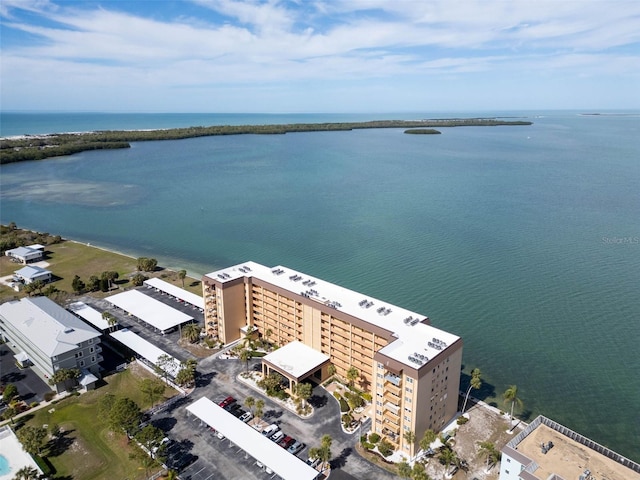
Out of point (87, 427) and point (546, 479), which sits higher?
point (546, 479)

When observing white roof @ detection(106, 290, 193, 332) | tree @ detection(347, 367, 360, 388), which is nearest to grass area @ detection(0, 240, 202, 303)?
white roof @ detection(106, 290, 193, 332)

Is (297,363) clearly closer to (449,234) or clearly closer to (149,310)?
(149,310)

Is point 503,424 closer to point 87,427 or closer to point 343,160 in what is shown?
point 87,427

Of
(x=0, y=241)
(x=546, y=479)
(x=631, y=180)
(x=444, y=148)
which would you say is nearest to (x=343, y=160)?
(x=444, y=148)

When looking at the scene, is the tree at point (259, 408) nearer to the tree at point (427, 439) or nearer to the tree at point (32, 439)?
the tree at point (427, 439)

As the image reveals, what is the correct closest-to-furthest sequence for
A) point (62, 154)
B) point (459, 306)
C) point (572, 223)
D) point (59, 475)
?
point (59, 475)
point (459, 306)
point (572, 223)
point (62, 154)

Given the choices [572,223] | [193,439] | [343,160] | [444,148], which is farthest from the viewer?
[444,148]

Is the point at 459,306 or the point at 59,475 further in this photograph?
the point at 459,306

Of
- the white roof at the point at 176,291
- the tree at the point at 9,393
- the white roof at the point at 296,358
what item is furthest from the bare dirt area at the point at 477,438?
the tree at the point at 9,393
